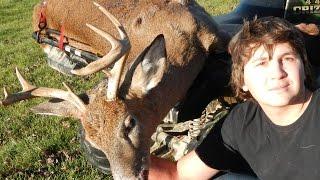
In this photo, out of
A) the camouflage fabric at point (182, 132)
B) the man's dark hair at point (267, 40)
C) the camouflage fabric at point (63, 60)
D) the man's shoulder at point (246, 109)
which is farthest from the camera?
the camouflage fabric at point (63, 60)

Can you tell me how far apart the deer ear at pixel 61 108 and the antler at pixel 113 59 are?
1.06 ft

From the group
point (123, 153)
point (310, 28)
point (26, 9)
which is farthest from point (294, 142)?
point (26, 9)

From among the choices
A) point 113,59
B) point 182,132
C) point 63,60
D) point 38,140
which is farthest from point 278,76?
point 63,60

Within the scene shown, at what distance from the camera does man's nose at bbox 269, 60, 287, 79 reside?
3240 millimetres

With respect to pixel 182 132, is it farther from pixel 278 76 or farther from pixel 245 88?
pixel 278 76

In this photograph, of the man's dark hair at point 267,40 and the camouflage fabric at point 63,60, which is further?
the camouflage fabric at point 63,60

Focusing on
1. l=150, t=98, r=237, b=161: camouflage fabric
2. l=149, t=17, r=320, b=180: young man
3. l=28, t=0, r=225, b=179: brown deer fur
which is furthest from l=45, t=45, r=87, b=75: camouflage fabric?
l=149, t=17, r=320, b=180: young man

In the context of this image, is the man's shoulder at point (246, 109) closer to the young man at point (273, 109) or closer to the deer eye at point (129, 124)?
the young man at point (273, 109)

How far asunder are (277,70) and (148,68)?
4.51 ft

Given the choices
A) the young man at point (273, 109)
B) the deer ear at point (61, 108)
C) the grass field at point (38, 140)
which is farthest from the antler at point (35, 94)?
the young man at point (273, 109)

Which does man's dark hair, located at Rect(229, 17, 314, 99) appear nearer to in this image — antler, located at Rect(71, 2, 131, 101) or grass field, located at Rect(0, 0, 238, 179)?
antler, located at Rect(71, 2, 131, 101)

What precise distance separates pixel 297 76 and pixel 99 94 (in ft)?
5.23

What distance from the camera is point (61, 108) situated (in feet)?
15.3

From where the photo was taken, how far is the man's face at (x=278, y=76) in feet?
10.6
